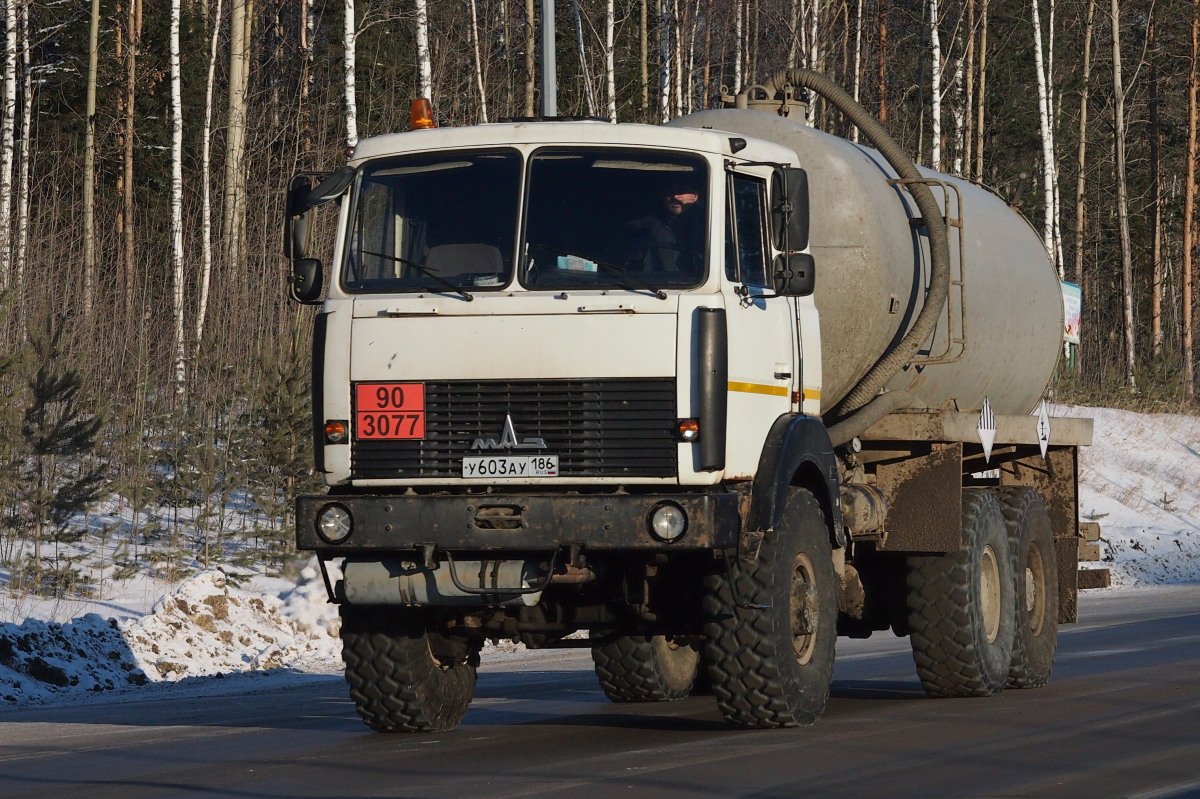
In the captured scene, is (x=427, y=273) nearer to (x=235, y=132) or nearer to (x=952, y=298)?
(x=952, y=298)

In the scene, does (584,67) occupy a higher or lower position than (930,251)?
higher

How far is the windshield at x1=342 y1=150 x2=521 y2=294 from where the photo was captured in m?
8.62

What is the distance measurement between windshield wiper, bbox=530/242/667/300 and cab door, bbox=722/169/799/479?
36cm

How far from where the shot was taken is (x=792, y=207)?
29.0ft

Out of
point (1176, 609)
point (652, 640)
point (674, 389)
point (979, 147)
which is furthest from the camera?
point (979, 147)

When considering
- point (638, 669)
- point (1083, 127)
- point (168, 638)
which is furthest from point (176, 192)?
point (1083, 127)

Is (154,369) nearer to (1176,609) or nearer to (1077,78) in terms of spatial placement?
(1176,609)

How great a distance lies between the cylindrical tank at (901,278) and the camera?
33.9ft

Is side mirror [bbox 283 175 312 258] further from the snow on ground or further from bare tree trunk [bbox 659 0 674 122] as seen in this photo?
bare tree trunk [bbox 659 0 674 122]

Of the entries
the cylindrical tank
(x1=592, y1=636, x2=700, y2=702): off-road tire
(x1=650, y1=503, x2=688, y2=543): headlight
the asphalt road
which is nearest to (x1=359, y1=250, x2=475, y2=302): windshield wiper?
(x1=650, y1=503, x2=688, y2=543): headlight

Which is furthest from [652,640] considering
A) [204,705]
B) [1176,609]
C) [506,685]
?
[1176,609]

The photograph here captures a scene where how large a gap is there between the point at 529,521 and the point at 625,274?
1.31 metres

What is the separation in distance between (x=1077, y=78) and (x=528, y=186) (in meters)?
40.3

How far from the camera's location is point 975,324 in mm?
11539
